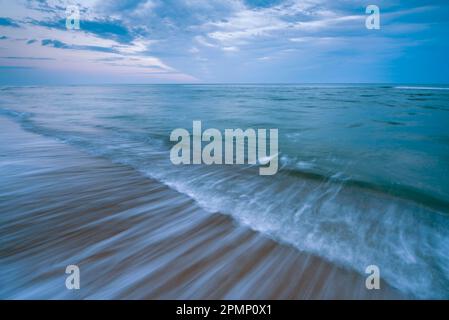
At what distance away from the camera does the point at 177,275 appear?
8.20ft

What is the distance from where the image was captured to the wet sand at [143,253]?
7.66 ft

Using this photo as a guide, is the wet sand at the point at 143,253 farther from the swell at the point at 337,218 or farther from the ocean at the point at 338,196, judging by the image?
the swell at the point at 337,218

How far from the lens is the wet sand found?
233 centimetres

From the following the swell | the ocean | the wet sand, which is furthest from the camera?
the ocean

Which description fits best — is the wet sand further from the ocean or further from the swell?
the swell

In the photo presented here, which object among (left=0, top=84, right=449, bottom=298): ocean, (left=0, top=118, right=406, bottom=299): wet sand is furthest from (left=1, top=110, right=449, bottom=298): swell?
(left=0, top=118, right=406, bottom=299): wet sand

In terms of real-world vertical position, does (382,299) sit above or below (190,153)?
below

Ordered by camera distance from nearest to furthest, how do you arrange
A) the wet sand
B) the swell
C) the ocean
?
the wet sand, the swell, the ocean

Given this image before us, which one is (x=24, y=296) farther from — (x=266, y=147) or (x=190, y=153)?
(x=266, y=147)

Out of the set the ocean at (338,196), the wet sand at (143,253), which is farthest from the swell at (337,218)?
the wet sand at (143,253)

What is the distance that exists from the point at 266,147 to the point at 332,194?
3.69 metres

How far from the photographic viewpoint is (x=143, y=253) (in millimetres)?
2785

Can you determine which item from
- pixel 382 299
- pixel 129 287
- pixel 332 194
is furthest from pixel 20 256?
pixel 332 194
